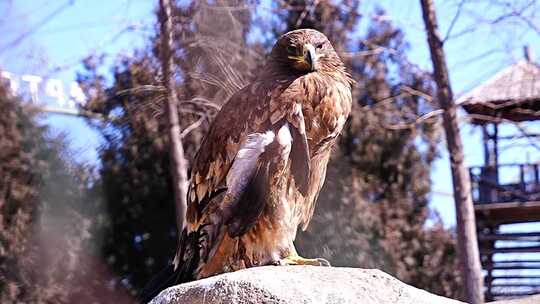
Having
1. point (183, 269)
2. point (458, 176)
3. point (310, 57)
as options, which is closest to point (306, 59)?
point (310, 57)

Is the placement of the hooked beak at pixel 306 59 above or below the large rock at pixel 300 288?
above

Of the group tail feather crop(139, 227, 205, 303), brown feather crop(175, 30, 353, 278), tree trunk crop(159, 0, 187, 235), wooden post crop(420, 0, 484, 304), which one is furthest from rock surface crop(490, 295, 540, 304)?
tree trunk crop(159, 0, 187, 235)

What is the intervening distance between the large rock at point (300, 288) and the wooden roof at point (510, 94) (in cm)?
528

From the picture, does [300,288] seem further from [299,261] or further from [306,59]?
[306,59]

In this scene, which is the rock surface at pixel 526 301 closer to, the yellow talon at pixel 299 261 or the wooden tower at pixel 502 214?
the yellow talon at pixel 299 261

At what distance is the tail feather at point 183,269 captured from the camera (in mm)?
4188

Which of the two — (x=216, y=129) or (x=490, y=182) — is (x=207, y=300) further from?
(x=490, y=182)

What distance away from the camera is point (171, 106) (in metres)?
8.15

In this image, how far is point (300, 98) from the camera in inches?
159

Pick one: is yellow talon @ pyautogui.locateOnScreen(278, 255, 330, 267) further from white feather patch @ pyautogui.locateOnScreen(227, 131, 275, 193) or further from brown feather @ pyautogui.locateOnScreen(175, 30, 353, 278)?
white feather patch @ pyautogui.locateOnScreen(227, 131, 275, 193)

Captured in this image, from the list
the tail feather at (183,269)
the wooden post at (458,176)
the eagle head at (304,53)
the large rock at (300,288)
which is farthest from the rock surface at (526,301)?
the wooden post at (458,176)

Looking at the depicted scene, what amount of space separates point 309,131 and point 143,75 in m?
5.40

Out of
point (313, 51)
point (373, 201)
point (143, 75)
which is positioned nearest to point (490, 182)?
point (373, 201)

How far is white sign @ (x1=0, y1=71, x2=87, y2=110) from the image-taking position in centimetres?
904
